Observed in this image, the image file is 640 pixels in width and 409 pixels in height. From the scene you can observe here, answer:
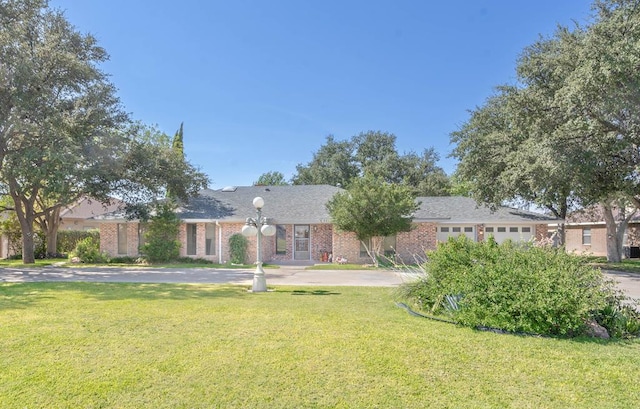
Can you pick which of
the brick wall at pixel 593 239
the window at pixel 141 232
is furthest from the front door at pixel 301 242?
the brick wall at pixel 593 239

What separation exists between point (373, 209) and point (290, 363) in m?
14.1

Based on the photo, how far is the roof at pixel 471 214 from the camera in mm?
22094

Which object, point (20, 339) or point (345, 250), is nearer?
point (20, 339)

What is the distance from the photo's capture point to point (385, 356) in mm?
5102

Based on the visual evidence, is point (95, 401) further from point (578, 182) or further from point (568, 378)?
point (578, 182)

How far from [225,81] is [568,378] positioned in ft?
54.1

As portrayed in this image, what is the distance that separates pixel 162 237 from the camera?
70.1ft

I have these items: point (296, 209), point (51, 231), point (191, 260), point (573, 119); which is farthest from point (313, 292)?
point (51, 231)

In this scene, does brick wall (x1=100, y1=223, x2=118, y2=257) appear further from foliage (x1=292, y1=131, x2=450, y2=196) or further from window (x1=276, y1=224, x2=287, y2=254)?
foliage (x1=292, y1=131, x2=450, y2=196)

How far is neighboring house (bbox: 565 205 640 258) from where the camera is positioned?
29500mm

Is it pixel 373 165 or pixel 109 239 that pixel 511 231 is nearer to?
pixel 373 165

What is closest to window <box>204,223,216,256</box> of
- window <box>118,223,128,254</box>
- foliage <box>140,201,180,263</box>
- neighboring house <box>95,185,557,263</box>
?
neighboring house <box>95,185,557,263</box>

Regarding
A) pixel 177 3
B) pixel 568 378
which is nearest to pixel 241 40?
pixel 177 3

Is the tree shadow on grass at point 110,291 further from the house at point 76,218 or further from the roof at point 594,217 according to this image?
the roof at point 594,217
